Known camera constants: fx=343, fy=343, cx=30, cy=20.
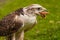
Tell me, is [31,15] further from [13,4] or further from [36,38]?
[13,4]

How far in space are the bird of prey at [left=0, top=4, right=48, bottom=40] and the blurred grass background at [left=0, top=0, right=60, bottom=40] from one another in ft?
6.99

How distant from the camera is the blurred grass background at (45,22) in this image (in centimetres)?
809

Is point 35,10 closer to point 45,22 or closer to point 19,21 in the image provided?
point 19,21

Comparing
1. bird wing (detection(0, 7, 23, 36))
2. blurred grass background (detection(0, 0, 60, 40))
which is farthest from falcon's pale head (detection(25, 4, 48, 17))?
blurred grass background (detection(0, 0, 60, 40))

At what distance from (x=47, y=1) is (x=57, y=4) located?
0.64 meters

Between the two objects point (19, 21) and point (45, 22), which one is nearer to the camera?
point (19, 21)

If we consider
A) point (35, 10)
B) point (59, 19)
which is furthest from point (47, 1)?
point (35, 10)

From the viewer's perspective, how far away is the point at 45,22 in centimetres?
924

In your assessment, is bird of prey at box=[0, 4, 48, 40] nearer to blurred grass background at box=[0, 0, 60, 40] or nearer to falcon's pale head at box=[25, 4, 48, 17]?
falcon's pale head at box=[25, 4, 48, 17]

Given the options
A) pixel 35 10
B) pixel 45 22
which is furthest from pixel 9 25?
pixel 45 22

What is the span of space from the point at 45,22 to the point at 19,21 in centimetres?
368

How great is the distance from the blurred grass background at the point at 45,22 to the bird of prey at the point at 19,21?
6.99 feet

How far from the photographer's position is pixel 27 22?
5.49 meters

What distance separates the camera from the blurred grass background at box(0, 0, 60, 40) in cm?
809
